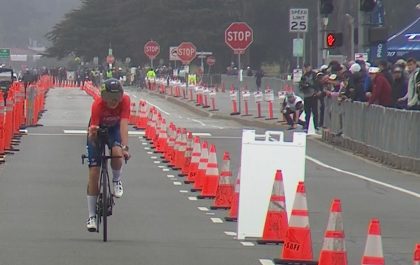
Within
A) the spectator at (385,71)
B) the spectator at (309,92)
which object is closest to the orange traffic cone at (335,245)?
the spectator at (385,71)

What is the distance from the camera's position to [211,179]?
19.4 metres

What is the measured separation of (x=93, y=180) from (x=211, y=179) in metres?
5.09

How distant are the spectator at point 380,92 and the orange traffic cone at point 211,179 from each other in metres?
9.62

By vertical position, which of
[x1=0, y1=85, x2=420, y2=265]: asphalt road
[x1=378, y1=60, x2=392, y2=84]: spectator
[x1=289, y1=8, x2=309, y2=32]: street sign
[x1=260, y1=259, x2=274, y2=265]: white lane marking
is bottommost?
[x1=0, y1=85, x2=420, y2=265]: asphalt road

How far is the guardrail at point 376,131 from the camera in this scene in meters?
25.7

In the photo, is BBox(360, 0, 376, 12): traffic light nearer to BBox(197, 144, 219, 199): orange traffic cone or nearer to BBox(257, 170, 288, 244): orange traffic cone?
BBox(197, 144, 219, 199): orange traffic cone

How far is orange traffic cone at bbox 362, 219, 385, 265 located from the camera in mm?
10008

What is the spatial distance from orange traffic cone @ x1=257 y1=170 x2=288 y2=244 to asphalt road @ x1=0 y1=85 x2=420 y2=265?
17 cm

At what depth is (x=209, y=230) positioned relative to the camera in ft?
50.9

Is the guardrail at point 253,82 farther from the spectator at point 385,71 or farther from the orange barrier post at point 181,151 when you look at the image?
the orange barrier post at point 181,151

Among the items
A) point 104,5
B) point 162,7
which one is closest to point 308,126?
point 162,7

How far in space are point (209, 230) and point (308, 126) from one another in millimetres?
20203

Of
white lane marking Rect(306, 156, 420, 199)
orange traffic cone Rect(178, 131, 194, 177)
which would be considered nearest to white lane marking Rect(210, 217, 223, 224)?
white lane marking Rect(306, 156, 420, 199)

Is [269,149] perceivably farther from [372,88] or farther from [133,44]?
[133,44]
